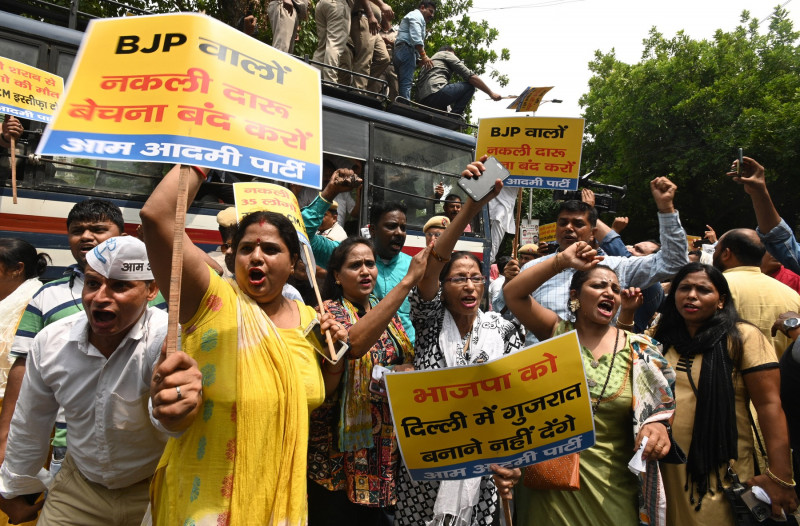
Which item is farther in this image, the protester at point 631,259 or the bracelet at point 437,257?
the protester at point 631,259

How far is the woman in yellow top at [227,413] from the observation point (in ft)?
6.14

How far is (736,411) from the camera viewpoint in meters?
2.91

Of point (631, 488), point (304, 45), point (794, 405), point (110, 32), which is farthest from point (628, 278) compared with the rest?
point (304, 45)

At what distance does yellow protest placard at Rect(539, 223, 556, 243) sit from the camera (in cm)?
740

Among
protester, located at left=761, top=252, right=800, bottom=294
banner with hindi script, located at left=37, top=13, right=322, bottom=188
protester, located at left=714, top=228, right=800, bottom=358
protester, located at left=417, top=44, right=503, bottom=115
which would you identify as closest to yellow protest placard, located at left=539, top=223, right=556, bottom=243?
protester, located at left=417, top=44, right=503, bottom=115

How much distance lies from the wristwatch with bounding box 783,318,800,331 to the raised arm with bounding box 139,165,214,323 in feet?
9.93

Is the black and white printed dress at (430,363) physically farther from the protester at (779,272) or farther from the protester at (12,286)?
the protester at (779,272)

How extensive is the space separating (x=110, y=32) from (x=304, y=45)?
9968 mm

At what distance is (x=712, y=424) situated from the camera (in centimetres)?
285

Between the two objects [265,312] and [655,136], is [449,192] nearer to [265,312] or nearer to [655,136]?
[265,312]

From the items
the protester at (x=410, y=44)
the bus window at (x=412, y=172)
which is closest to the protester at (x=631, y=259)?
the bus window at (x=412, y=172)

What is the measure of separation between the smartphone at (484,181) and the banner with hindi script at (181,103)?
0.82m

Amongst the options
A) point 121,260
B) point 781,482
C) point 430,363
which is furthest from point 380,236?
point 781,482

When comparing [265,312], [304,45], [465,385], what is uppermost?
[304,45]
